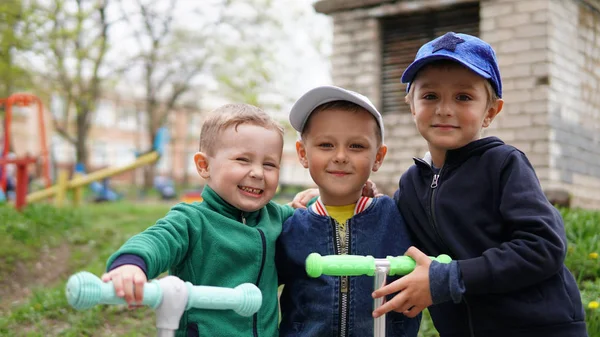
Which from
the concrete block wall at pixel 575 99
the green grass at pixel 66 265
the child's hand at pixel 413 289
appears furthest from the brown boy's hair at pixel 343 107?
the concrete block wall at pixel 575 99

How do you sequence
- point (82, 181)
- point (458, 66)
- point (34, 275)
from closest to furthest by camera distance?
point (458, 66) → point (34, 275) → point (82, 181)

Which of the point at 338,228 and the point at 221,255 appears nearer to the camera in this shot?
the point at 221,255

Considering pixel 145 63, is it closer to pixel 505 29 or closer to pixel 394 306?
pixel 505 29

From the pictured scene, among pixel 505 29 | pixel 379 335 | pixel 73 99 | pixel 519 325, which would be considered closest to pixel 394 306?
pixel 379 335

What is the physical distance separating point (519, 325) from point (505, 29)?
6.79 metres

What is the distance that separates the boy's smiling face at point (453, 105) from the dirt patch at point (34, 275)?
440 cm

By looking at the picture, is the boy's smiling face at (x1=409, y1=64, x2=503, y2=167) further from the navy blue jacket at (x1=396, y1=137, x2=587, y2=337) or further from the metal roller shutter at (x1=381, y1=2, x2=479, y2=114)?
the metal roller shutter at (x1=381, y1=2, x2=479, y2=114)

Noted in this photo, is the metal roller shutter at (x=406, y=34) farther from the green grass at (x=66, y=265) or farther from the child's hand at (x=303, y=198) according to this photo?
the child's hand at (x=303, y=198)

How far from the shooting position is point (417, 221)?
233 centimetres

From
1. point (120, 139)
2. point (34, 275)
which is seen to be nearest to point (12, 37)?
point (34, 275)

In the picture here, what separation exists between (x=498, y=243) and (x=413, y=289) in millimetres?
386

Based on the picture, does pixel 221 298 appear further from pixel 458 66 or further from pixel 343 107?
pixel 458 66

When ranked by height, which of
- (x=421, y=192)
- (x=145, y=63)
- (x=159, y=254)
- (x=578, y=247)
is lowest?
(x=578, y=247)

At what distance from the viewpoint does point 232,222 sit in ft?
7.46
